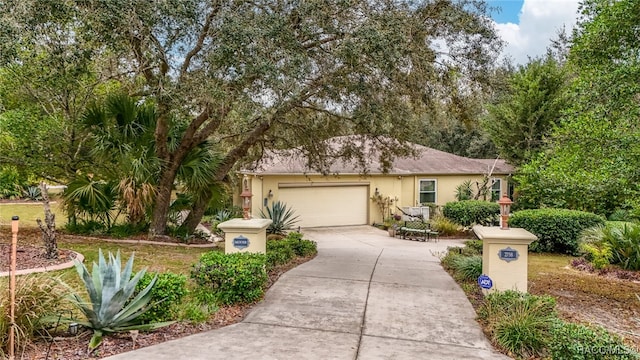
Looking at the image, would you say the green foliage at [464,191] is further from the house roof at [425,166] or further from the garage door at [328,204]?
the garage door at [328,204]

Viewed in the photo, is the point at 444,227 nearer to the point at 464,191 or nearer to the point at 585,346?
the point at 464,191

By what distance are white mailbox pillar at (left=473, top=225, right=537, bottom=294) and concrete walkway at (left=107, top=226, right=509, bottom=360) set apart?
1.91 ft

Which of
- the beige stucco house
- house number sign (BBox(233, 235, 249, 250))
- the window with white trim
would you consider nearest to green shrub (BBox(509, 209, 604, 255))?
the beige stucco house

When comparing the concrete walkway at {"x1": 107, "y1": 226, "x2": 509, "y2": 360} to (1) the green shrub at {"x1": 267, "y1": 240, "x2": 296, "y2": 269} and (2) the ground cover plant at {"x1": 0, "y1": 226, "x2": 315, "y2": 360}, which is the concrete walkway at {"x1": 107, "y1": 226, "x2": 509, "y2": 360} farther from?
(1) the green shrub at {"x1": 267, "y1": 240, "x2": 296, "y2": 269}

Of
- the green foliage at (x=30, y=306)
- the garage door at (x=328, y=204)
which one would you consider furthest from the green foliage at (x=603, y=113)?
the garage door at (x=328, y=204)

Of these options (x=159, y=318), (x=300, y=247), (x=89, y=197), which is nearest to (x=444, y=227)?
(x=300, y=247)

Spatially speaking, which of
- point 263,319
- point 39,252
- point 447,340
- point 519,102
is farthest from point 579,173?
point 519,102

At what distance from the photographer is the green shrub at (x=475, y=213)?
17172 mm

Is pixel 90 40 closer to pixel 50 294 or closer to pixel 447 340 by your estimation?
pixel 50 294

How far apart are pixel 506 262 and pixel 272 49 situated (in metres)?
5.04

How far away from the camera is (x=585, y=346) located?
376 centimetres

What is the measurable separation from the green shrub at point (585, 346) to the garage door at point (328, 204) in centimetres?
1447

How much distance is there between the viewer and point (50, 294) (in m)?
4.52

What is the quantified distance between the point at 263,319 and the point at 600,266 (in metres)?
9.05
